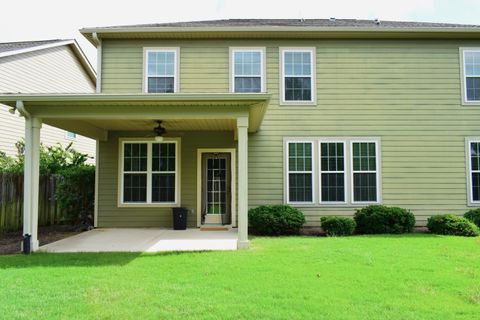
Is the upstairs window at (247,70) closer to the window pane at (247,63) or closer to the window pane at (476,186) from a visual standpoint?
the window pane at (247,63)

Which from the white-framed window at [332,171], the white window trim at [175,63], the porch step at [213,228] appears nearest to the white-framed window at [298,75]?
the white-framed window at [332,171]

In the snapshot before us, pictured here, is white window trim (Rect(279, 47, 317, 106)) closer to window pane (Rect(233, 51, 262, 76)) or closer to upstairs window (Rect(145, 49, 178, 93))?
window pane (Rect(233, 51, 262, 76))

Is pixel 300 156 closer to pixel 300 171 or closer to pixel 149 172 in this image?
pixel 300 171

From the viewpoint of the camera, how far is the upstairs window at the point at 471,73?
36.3ft

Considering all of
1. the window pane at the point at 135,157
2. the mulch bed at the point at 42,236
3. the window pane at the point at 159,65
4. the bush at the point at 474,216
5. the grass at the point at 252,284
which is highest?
the window pane at the point at 159,65

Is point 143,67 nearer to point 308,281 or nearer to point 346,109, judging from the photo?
point 346,109

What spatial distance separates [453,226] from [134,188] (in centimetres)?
850

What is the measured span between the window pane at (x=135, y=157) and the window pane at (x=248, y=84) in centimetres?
320

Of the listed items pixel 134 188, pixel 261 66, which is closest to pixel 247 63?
pixel 261 66

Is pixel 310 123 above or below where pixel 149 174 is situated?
above

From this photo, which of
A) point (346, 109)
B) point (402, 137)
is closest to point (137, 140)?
point (346, 109)

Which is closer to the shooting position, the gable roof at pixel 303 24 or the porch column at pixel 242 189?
the porch column at pixel 242 189

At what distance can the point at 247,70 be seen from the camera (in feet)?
35.7

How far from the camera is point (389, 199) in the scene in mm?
10773
